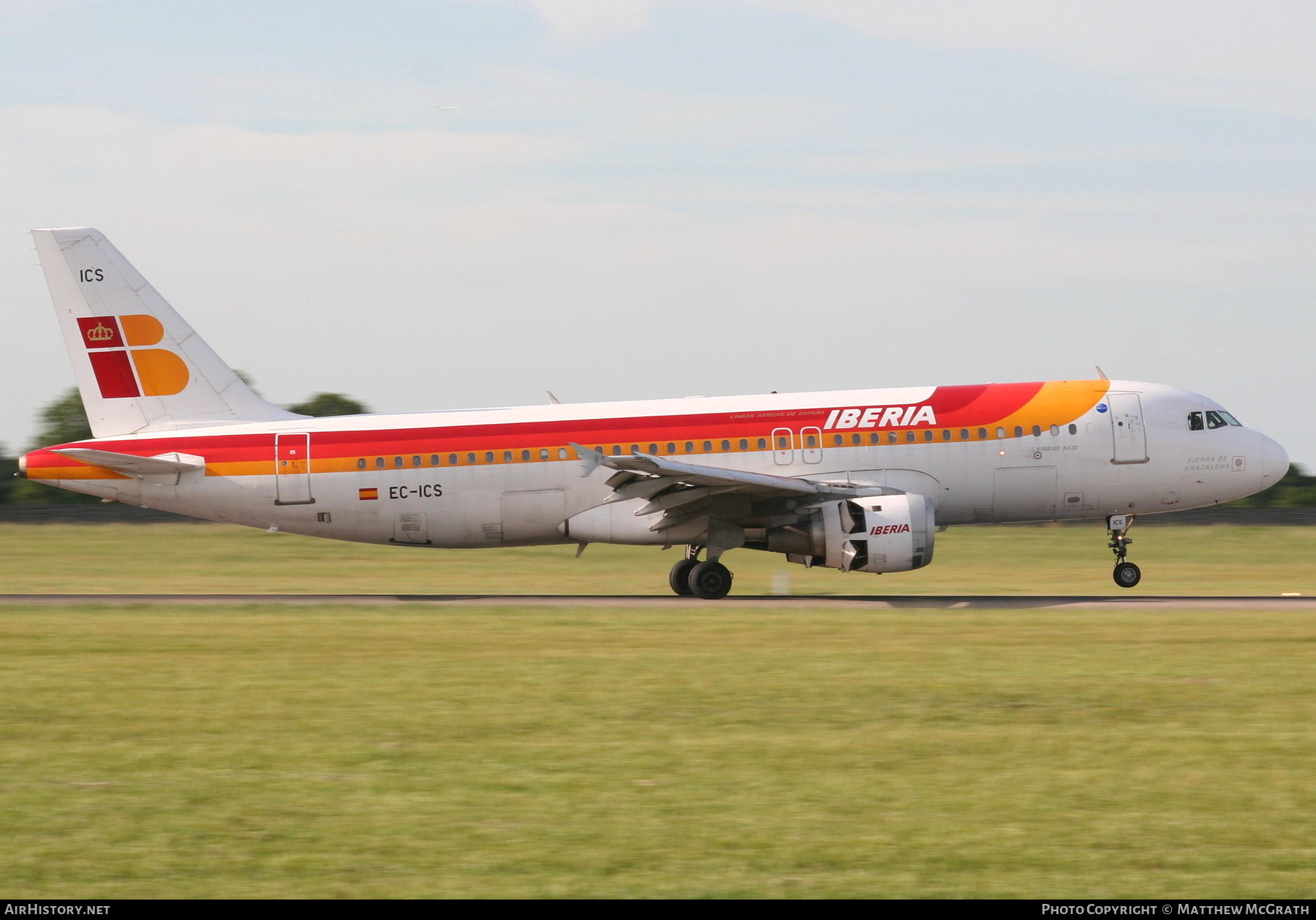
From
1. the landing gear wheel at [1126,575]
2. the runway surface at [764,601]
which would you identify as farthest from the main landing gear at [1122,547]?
the runway surface at [764,601]

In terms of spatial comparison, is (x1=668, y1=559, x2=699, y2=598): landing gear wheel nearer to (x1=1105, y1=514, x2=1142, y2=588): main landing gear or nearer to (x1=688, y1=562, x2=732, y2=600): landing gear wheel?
(x1=688, y1=562, x2=732, y2=600): landing gear wheel

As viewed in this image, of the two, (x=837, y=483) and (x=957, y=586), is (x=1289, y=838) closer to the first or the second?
(x=837, y=483)

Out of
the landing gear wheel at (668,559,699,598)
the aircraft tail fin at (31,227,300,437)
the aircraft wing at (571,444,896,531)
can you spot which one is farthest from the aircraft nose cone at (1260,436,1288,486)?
the aircraft tail fin at (31,227,300,437)

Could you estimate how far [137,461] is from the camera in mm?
26453

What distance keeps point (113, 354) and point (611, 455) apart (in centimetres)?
1024

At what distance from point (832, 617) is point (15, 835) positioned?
15102 mm

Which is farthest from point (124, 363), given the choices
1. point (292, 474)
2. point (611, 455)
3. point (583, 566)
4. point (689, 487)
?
point (583, 566)

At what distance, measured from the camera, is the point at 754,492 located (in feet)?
83.4

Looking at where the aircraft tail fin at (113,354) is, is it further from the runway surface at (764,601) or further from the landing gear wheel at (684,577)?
the landing gear wheel at (684,577)

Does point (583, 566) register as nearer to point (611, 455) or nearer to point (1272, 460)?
point (611, 455)

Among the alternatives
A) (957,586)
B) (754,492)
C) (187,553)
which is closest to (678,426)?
(754,492)

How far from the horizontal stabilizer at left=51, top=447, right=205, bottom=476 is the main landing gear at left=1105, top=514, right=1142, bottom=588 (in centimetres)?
1793

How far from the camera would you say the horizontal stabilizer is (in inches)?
1041

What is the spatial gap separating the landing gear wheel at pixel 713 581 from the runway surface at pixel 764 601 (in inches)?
12.8
